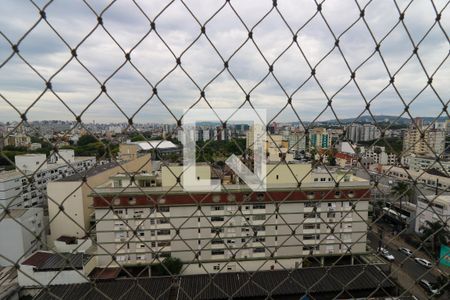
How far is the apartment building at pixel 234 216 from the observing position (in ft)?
2.81

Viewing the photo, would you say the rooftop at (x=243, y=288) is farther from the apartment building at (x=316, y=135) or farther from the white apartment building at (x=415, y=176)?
the apartment building at (x=316, y=135)

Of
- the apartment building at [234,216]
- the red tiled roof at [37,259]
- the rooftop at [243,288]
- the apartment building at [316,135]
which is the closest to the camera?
the apartment building at [234,216]

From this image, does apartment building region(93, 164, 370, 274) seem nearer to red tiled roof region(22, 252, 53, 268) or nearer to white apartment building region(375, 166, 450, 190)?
white apartment building region(375, 166, 450, 190)

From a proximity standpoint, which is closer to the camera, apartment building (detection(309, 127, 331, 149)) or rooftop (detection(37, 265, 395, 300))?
apartment building (detection(309, 127, 331, 149))

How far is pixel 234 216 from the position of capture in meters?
0.89

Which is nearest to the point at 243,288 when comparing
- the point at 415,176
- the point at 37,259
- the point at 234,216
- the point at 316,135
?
the point at 415,176

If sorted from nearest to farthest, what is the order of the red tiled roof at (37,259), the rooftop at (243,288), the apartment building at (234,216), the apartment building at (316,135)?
the apartment building at (234,216) → the apartment building at (316,135) → the rooftop at (243,288) → the red tiled roof at (37,259)

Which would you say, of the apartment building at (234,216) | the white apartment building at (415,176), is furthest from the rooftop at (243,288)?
the white apartment building at (415,176)

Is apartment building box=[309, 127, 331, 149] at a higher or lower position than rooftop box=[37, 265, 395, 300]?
higher

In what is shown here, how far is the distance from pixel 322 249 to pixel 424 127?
542 cm

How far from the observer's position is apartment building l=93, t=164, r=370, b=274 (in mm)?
857

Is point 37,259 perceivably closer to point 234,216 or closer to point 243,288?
point 243,288

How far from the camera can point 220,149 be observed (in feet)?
3.52

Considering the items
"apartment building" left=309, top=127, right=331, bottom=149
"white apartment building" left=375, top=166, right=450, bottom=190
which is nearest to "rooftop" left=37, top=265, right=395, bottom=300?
"white apartment building" left=375, top=166, right=450, bottom=190
